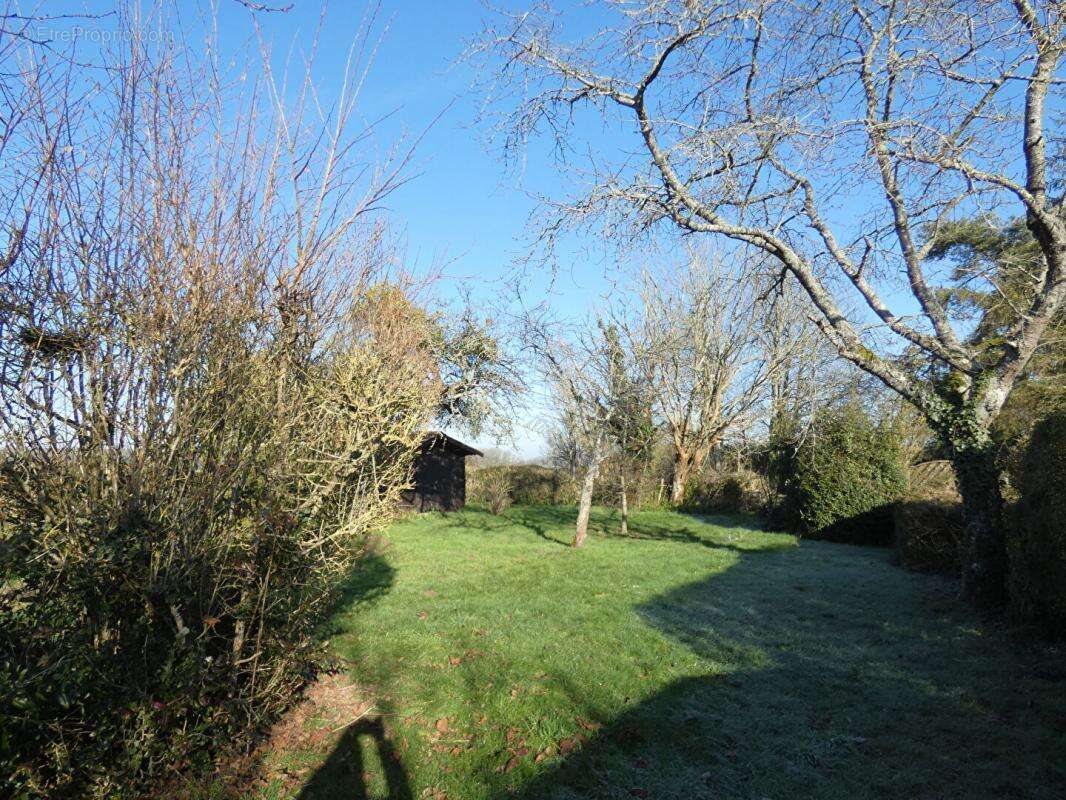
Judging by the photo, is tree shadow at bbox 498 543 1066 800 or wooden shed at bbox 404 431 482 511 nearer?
tree shadow at bbox 498 543 1066 800

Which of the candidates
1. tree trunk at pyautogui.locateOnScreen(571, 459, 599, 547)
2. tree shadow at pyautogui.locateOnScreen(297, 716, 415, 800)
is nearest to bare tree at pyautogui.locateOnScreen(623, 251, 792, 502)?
tree trunk at pyautogui.locateOnScreen(571, 459, 599, 547)

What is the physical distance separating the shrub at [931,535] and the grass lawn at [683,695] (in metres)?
1.10

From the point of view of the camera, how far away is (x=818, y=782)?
3842 mm

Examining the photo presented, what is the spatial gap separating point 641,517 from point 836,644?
14.3 meters

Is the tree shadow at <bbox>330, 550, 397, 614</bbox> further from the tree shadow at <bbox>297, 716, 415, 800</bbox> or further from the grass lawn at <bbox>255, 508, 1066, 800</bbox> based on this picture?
the tree shadow at <bbox>297, 716, 415, 800</bbox>

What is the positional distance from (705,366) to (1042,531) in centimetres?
1829

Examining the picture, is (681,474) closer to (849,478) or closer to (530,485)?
(530,485)

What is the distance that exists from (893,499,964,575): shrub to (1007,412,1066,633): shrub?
11.4 ft

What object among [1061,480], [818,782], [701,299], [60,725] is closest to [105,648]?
[60,725]

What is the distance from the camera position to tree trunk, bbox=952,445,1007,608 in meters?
7.34

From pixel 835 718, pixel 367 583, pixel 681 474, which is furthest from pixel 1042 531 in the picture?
pixel 681 474

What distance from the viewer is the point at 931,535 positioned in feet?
34.1

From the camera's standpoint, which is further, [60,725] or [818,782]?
[818,782]

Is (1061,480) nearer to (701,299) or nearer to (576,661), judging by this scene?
(576,661)
